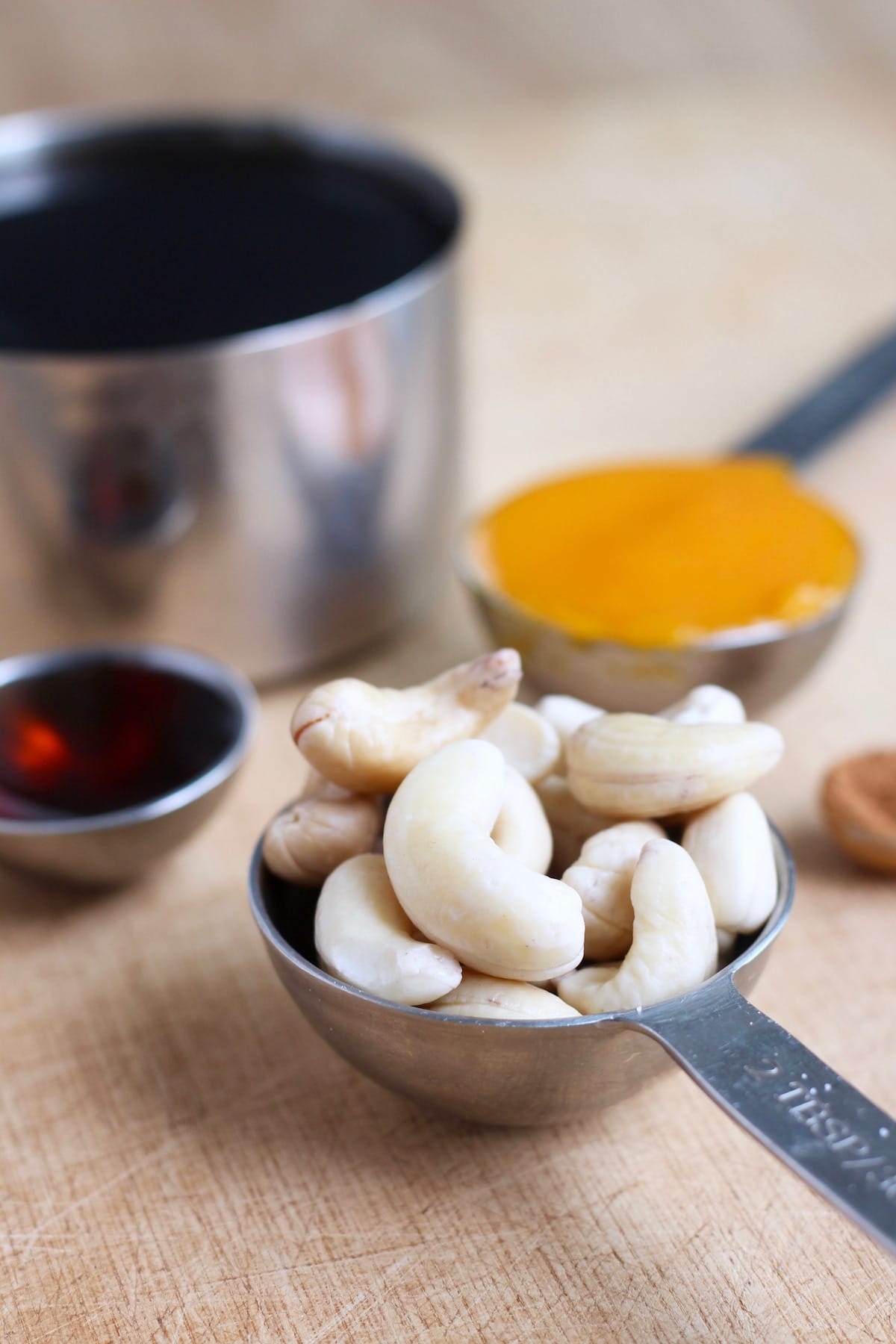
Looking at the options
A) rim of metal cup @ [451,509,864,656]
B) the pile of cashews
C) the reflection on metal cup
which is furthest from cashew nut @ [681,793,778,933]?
the reflection on metal cup

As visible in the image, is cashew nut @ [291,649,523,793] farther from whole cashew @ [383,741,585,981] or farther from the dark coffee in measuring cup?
the dark coffee in measuring cup

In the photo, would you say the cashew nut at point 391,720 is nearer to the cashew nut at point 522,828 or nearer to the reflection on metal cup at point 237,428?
the cashew nut at point 522,828

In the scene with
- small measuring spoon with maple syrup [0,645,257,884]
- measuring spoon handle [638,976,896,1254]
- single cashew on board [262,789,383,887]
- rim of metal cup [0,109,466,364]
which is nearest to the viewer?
A: measuring spoon handle [638,976,896,1254]

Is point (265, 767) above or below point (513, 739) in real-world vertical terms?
below

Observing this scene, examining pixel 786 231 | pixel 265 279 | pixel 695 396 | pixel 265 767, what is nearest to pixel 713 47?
pixel 786 231

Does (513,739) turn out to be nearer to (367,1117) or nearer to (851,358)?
(367,1117)
